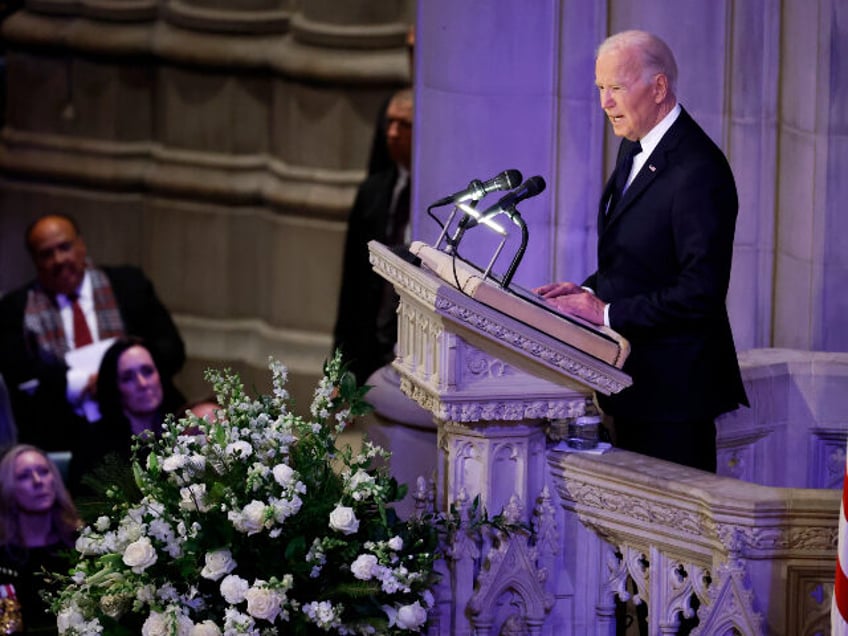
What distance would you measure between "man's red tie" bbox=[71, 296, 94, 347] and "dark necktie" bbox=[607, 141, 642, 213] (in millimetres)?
4960

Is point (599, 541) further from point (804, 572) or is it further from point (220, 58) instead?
point (220, 58)

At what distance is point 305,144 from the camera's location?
12.1 metres

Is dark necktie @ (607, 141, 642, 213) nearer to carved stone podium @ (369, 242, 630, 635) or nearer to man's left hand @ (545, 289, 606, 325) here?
man's left hand @ (545, 289, 606, 325)

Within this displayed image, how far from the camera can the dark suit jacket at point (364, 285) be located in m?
10.5

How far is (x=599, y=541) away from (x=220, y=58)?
279 inches

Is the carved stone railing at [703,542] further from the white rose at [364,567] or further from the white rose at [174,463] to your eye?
the white rose at [174,463]

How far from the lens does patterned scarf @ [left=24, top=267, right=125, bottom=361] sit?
10.6 meters

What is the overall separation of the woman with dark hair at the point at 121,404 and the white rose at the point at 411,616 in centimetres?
413

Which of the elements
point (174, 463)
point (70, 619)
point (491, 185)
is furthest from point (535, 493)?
point (70, 619)

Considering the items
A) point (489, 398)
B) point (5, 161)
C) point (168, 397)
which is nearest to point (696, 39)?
point (489, 398)

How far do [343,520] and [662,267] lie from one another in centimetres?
116

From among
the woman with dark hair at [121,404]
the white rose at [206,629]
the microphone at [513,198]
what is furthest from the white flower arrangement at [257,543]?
the woman with dark hair at [121,404]

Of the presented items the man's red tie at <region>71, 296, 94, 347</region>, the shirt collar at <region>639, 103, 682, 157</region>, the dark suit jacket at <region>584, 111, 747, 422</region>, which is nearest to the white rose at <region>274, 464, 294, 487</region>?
the dark suit jacket at <region>584, 111, 747, 422</region>

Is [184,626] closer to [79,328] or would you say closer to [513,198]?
[513,198]
